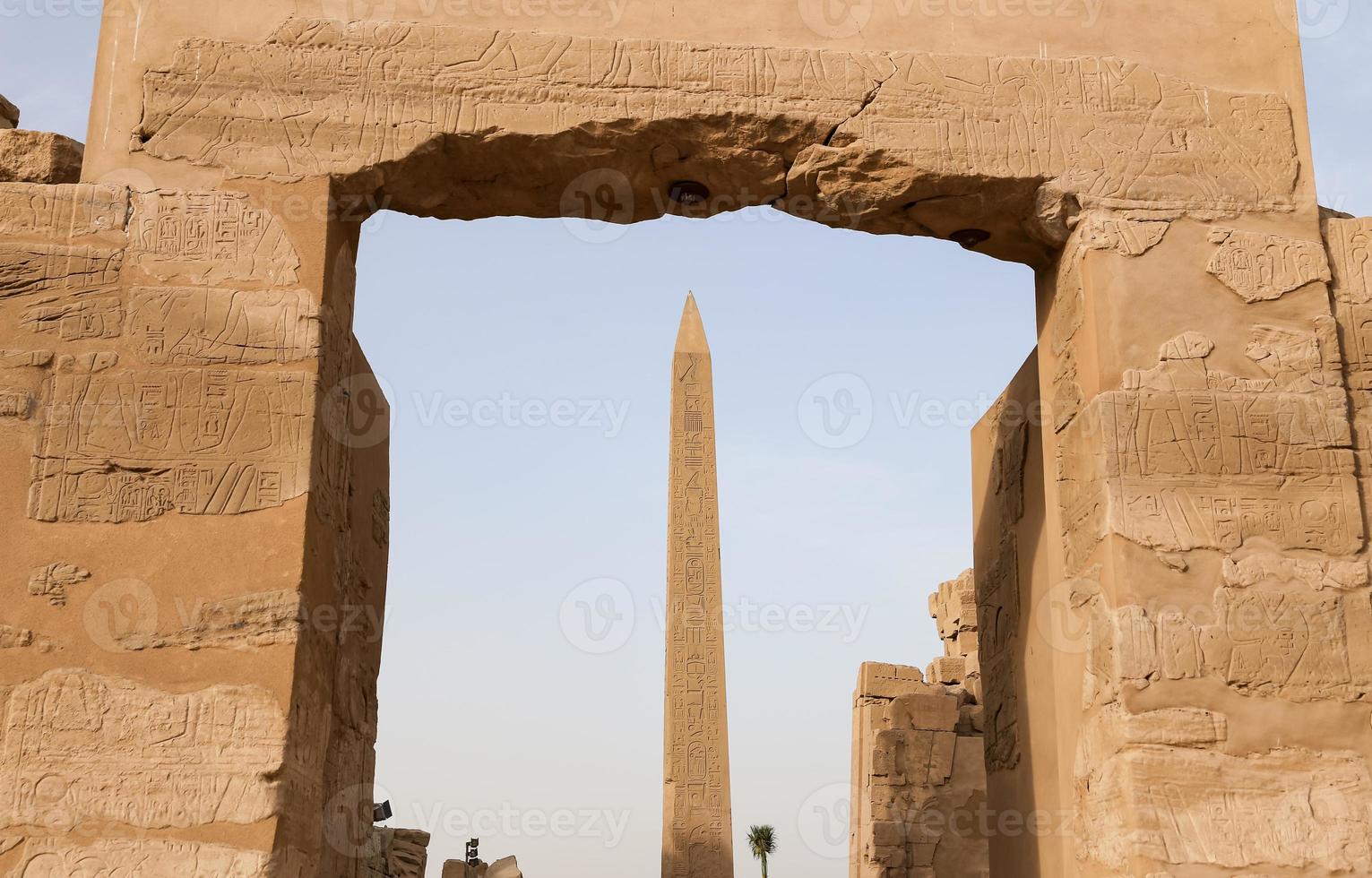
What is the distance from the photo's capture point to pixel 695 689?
14.8 meters

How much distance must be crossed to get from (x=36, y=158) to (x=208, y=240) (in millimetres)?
693

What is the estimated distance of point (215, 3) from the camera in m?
4.81

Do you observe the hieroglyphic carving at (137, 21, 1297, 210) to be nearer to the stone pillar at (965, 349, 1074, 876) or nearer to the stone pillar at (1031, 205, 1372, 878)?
the stone pillar at (1031, 205, 1372, 878)

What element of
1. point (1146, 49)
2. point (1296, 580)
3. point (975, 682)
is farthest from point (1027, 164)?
point (975, 682)

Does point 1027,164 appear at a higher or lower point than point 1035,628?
higher

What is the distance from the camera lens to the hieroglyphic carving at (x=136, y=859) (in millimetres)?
3869

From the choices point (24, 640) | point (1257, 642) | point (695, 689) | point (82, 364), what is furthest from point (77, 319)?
point (695, 689)

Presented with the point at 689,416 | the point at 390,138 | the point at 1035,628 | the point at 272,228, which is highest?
the point at 689,416

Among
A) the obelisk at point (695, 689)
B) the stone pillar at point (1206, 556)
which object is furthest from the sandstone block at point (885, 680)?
the stone pillar at point (1206, 556)

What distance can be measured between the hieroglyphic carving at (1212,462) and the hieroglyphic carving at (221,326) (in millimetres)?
2460

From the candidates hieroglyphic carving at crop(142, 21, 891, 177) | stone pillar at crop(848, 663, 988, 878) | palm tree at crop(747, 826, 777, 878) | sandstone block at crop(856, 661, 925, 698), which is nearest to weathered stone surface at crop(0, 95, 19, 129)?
hieroglyphic carving at crop(142, 21, 891, 177)

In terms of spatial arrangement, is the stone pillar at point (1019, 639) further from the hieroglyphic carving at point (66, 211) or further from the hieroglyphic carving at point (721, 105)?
the hieroglyphic carving at point (66, 211)

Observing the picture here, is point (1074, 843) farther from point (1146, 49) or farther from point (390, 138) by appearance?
point (390, 138)

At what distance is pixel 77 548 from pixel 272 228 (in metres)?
1.13
